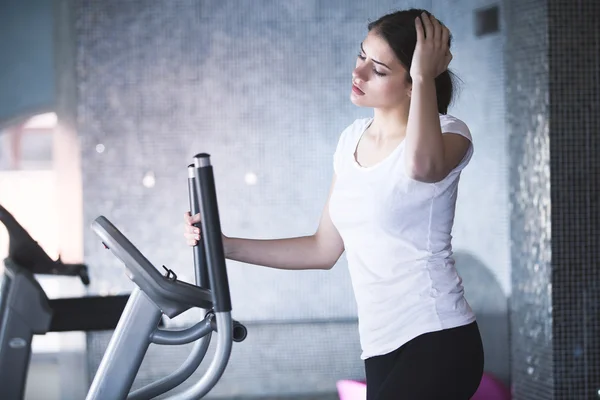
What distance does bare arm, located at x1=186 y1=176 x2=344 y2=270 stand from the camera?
1748mm

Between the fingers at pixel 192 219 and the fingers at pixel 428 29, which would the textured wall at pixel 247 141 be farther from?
the fingers at pixel 192 219

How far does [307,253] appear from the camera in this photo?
179cm

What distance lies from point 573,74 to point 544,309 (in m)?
0.88

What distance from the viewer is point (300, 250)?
70.3 inches

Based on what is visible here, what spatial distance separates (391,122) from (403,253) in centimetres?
30

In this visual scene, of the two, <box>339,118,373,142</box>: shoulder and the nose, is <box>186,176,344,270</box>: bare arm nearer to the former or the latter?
<box>339,118,373,142</box>: shoulder

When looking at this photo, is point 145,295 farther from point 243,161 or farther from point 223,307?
point 243,161

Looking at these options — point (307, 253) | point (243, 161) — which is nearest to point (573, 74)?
point (243, 161)

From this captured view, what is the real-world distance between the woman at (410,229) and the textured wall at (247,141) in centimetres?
190

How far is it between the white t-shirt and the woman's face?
0.14 meters

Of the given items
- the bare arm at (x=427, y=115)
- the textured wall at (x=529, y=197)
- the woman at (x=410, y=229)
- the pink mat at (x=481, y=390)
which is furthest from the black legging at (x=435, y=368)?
the textured wall at (x=529, y=197)

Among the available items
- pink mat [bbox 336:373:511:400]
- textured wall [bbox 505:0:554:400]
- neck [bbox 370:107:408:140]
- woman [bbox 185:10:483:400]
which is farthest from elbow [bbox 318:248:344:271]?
textured wall [bbox 505:0:554:400]

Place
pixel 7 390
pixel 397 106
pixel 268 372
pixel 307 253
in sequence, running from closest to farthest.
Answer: pixel 7 390 → pixel 397 106 → pixel 307 253 → pixel 268 372

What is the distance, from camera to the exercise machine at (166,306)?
3.84ft
